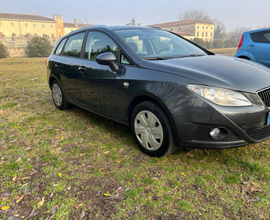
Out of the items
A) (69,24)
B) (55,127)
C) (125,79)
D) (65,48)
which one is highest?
(69,24)

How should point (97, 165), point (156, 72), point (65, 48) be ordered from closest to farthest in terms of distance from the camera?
1. point (156, 72)
2. point (97, 165)
3. point (65, 48)

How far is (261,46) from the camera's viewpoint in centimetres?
636

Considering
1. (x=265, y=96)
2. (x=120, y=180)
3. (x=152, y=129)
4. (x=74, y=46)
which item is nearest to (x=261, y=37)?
(x=265, y=96)

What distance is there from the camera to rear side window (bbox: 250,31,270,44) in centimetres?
636

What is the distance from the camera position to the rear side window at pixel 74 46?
13.2ft

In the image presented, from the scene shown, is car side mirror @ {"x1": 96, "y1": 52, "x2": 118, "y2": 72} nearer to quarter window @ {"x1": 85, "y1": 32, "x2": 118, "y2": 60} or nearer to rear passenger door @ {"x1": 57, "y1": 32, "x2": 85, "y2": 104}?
quarter window @ {"x1": 85, "y1": 32, "x2": 118, "y2": 60}

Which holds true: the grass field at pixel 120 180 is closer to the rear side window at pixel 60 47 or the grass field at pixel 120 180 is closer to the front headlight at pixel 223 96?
the front headlight at pixel 223 96

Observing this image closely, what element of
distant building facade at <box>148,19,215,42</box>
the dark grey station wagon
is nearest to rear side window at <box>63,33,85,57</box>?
the dark grey station wagon

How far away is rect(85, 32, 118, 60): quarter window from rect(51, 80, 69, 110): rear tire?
1.40m

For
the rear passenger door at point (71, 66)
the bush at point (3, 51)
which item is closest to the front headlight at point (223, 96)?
the rear passenger door at point (71, 66)

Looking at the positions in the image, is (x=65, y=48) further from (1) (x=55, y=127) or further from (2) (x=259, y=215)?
(2) (x=259, y=215)

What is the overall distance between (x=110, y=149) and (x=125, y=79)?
1023 millimetres

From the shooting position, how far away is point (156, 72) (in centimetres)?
260

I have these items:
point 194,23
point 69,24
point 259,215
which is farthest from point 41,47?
→ point 194,23
